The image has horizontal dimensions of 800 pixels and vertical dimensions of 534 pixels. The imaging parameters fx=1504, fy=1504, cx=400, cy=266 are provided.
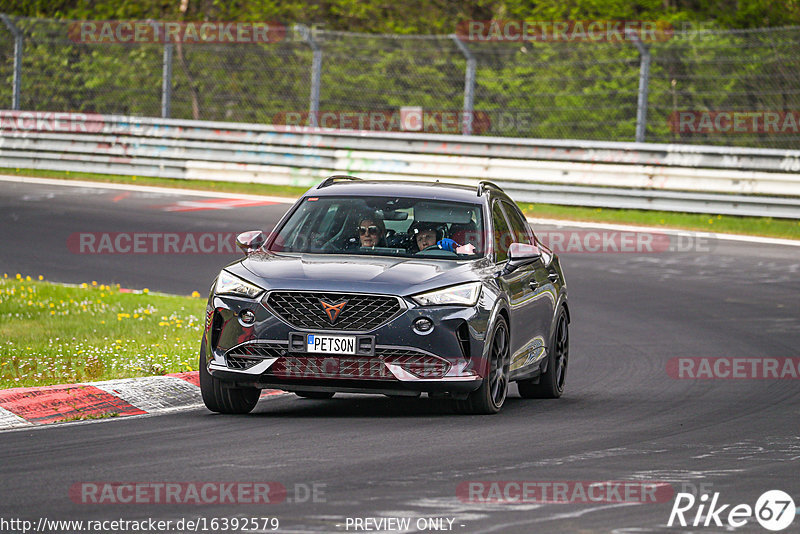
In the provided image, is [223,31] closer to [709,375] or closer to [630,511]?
[709,375]

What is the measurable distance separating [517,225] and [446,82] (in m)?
15.0

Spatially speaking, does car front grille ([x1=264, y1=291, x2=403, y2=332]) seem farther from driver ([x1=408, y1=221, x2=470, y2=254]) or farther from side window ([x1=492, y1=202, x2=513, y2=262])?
side window ([x1=492, y1=202, x2=513, y2=262])

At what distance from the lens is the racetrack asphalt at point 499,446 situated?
6.67 metres

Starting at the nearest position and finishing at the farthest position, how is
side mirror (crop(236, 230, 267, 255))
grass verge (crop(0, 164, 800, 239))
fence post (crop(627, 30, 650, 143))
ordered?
side mirror (crop(236, 230, 267, 255))
grass verge (crop(0, 164, 800, 239))
fence post (crop(627, 30, 650, 143))

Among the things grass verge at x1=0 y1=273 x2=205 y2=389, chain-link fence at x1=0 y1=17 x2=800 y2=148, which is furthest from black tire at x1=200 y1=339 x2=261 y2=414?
chain-link fence at x1=0 y1=17 x2=800 y2=148

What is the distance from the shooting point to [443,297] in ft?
31.3

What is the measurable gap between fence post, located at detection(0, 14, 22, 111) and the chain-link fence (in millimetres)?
38

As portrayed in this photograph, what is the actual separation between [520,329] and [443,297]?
128cm

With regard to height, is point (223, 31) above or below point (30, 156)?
above

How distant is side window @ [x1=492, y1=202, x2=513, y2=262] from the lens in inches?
423

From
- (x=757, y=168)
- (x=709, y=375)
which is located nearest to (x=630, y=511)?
(x=709, y=375)

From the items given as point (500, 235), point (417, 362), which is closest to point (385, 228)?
point (500, 235)

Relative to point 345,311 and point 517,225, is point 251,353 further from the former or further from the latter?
point 517,225

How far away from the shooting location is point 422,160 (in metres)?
25.7
